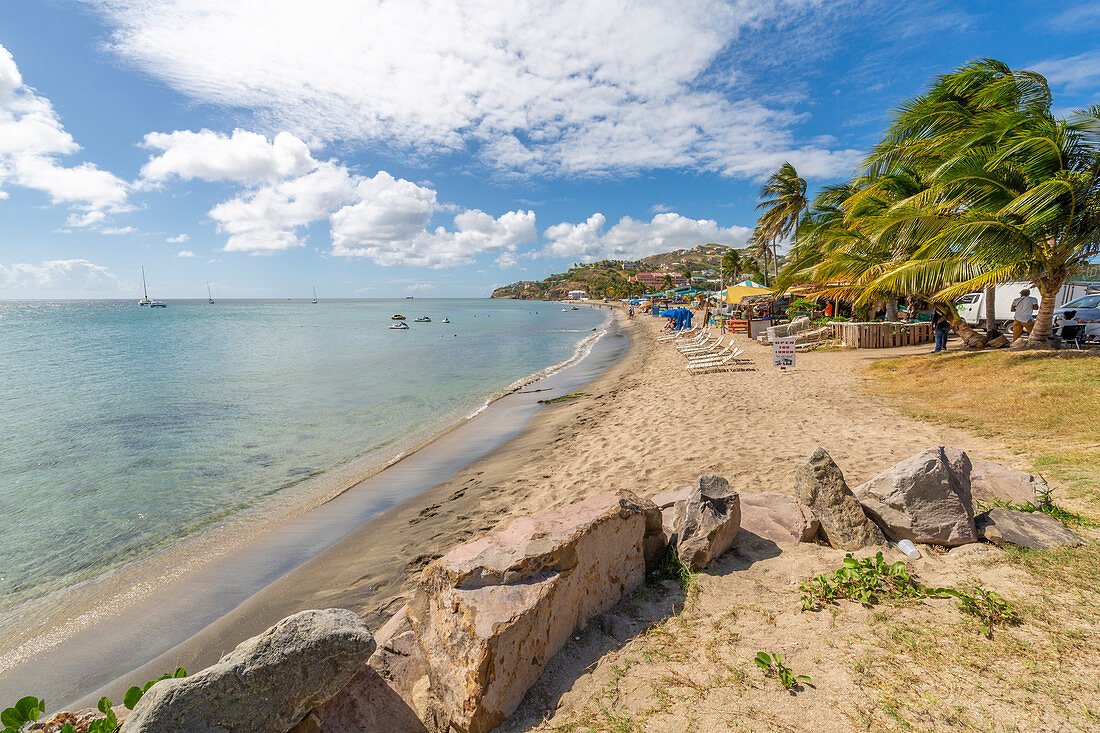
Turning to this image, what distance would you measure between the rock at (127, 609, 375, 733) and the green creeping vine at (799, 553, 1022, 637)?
2672mm

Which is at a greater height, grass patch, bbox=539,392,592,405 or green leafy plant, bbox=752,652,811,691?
green leafy plant, bbox=752,652,811,691

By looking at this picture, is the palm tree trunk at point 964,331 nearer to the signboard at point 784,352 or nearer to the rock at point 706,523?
the signboard at point 784,352

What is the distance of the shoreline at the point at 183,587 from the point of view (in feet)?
13.9

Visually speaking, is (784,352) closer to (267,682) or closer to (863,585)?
(863,585)

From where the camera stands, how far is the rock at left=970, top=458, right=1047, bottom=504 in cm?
405

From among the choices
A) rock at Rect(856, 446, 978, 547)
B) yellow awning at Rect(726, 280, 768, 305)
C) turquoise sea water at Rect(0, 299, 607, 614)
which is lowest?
turquoise sea water at Rect(0, 299, 607, 614)

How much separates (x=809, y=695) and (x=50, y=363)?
35743 mm

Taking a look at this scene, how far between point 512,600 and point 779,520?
260cm

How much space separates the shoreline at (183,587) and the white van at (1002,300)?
2083cm

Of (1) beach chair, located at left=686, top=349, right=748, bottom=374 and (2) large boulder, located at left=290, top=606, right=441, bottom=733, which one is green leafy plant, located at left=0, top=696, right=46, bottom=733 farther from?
(1) beach chair, located at left=686, top=349, right=748, bottom=374

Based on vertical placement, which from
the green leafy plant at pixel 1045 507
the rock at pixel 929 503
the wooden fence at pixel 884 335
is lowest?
the green leafy plant at pixel 1045 507

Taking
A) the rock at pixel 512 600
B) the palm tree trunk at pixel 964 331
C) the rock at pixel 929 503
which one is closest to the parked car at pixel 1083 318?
the palm tree trunk at pixel 964 331

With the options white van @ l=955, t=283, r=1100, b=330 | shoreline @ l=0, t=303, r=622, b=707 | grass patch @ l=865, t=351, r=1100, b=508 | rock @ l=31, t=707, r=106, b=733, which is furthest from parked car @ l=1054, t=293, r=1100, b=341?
rock @ l=31, t=707, r=106, b=733

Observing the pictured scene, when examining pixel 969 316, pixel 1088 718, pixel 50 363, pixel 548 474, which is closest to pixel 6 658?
pixel 548 474
